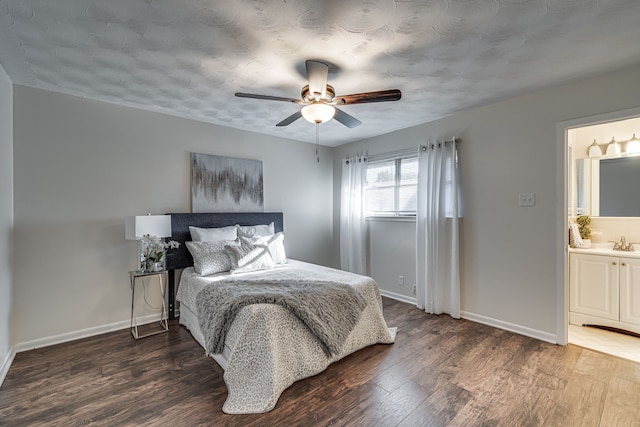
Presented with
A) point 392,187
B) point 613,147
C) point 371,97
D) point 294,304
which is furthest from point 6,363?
point 613,147

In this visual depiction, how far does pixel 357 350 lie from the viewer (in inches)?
107

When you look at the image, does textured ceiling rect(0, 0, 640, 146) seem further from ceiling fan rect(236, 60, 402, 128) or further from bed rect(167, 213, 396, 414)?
bed rect(167, 213, 396, 414)

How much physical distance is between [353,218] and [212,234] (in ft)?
7.17

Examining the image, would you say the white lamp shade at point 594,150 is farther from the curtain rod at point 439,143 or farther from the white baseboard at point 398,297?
the white baseboard at point 398,297

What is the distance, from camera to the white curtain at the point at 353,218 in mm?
4648

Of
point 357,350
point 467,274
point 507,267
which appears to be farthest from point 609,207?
point 357,350

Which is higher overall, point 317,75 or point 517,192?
point 317,75

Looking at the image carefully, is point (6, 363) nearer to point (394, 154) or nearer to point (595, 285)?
point (394, 154)

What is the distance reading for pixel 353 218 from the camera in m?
4.73

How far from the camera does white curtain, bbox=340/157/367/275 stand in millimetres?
4648

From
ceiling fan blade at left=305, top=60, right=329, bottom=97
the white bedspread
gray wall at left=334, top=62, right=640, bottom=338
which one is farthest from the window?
the white bedspread

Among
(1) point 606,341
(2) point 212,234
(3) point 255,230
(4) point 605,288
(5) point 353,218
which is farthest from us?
(5) point 353,218

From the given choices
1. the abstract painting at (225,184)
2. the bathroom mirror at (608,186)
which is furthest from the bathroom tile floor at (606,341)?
the abstract painting at (225,184)

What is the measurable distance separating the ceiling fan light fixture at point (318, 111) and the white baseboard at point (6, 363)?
120 inches
